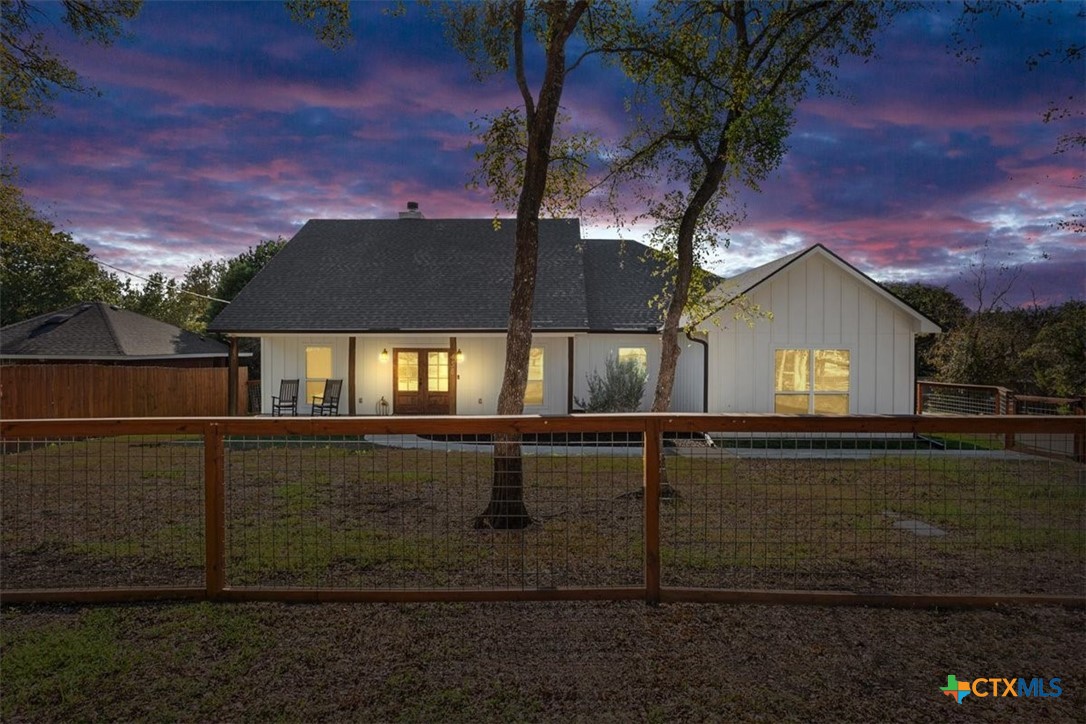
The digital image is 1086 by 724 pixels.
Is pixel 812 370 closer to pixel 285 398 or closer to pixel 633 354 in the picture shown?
pixel 633 354

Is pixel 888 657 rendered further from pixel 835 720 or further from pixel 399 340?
pixel 399 340

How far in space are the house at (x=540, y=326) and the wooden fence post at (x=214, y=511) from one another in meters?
11.1

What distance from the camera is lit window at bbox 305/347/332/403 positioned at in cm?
1808

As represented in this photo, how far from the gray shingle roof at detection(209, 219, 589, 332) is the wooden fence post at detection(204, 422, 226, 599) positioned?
12884 mm

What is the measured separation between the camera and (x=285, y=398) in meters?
17.5

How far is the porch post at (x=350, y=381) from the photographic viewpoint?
1766 centimetres

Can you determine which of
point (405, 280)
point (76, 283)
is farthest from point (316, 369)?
point (76, 283)

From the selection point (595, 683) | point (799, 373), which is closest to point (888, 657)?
point (595, 683)

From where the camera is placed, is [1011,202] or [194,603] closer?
[194,603]

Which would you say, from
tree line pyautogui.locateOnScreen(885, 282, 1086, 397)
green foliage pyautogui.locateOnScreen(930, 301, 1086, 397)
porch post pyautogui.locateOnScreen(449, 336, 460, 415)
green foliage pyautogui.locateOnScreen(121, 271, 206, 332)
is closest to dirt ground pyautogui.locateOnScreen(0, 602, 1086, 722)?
porch post pyautogui.locateOnScreen(449, 336, 460, 415)

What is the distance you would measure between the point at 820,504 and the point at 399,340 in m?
13.3

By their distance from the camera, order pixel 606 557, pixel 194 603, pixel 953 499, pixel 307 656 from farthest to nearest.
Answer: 1. pixel 953 499
2. pixel 606 557
3. pixel 194 603
4. pixel 307 656

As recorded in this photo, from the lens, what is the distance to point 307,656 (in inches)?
136

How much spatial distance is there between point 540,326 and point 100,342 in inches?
587
